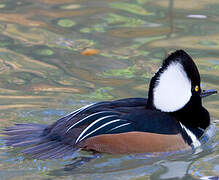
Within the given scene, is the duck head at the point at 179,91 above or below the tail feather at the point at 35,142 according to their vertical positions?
above

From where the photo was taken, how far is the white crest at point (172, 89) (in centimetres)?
598

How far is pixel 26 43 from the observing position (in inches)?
365

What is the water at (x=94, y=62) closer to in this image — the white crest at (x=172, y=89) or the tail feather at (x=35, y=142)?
the tail feather at (x=35, y=142)

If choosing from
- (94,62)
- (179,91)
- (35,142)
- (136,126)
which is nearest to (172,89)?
(179,91)

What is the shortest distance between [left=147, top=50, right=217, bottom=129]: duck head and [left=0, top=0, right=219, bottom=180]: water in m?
0.42

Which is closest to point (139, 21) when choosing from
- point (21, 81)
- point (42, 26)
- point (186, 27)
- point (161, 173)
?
point (186, 27)

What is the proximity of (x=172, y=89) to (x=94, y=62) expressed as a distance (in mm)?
2807

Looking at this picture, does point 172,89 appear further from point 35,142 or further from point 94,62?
point 94,62

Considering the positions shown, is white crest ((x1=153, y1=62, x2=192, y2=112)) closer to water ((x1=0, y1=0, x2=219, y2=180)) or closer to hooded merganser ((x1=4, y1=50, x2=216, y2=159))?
hooded merganser ((x1=4, y1=50, x2=216, y2=159))

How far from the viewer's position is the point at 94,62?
28.5ft

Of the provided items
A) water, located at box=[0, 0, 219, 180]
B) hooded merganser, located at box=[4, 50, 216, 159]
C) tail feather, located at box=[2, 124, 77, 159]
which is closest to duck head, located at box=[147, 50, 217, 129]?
hooded merganser, located at box=[4, 50, 216, 159]

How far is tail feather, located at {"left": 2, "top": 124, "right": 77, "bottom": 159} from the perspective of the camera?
5797 mm

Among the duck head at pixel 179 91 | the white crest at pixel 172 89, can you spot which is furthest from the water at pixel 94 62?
the white crest at pixel 172 89

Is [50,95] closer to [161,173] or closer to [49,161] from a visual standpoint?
[49,161]
